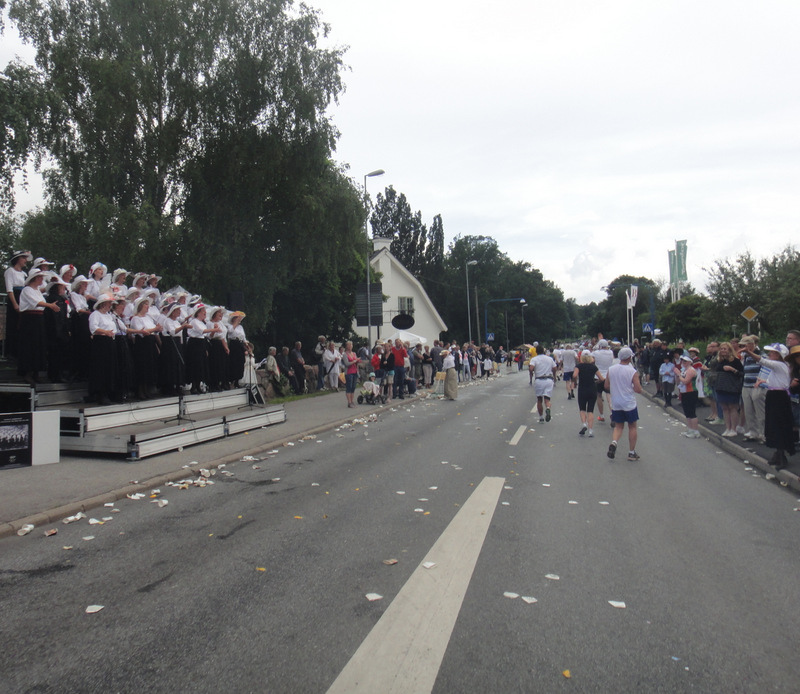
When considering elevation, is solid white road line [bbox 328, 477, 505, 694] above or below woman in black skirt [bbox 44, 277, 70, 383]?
below

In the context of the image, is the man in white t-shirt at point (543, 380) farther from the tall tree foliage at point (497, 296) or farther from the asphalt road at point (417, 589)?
the tall tree foliage at point (497, 296)

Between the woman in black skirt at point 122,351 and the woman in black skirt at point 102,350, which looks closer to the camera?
the woman in black skirt at point 102,350

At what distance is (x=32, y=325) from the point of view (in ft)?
32.5

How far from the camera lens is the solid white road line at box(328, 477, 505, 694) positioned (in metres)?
3.31

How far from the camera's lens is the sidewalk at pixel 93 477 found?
6797 mm

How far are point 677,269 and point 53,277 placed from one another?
57.8m

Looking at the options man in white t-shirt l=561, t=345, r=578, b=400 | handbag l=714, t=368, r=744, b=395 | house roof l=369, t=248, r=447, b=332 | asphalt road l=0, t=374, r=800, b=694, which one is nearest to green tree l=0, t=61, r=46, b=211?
asphalt road l=0, t=374, r=800, b=694

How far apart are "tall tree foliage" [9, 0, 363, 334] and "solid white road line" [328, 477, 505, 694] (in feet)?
59.9

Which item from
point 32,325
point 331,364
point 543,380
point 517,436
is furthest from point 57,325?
point 331,364

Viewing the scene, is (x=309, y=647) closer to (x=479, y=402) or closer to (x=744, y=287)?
(x=479, y=402)

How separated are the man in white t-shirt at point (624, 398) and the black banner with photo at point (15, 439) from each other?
843 cm

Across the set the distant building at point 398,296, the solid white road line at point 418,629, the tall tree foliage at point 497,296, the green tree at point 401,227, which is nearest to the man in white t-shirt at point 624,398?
the solid white road line at point 418,629

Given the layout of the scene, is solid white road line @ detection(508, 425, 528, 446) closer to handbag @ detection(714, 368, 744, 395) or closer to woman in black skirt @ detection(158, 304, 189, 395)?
handbag @ detection(714, 368, 744, 395)

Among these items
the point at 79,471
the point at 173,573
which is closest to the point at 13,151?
the point at 79,471
